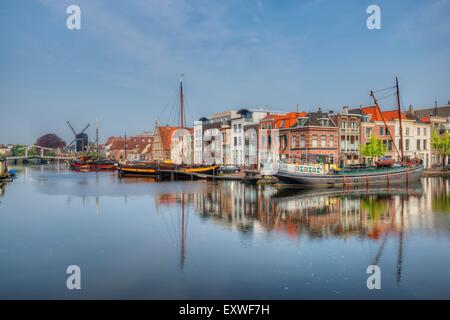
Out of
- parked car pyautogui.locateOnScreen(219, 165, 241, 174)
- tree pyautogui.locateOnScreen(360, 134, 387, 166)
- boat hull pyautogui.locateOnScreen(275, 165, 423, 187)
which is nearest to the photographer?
boat hull pyautogui.locateOnScreen(275, 165, 423, 187)

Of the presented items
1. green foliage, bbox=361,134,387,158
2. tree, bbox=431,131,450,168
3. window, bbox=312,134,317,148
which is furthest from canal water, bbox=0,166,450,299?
tree, bbox=431,131,450,168

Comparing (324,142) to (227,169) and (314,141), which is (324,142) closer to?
(314,141)

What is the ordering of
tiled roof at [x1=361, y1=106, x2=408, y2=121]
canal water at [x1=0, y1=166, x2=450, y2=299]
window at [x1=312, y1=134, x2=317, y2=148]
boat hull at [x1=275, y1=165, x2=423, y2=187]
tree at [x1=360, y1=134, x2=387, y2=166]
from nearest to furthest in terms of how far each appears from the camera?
canal water at [x1=0, y1=166, x2=450, y2=299]
boat hull at [x1=275, y1=165, x2=423, y2=187]
window at [x1=312, y1=134, x2=317, y2=148]
tree at [x1=360, y1=134, x2=387, y2=166]
tiled roof at [x1=361, y1=106, x2=408, y2=121]

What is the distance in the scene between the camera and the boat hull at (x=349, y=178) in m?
45.5

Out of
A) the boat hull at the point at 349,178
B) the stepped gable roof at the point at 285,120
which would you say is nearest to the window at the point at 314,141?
the stepped gable roof at the point at 285,120

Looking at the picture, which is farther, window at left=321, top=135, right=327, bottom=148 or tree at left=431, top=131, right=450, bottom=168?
tree at left=431, top=131, right=450, bottom=168

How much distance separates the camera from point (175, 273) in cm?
1404

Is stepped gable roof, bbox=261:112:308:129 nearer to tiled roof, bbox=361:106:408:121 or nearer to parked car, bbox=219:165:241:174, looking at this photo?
parked car, bbox=219:165:241:174

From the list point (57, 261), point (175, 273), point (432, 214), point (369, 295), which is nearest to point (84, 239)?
point (57, 261)

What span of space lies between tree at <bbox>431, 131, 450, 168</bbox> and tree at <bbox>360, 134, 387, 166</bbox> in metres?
15.1

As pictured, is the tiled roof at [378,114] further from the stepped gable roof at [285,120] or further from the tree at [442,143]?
the stepped gable roof at [285,120]

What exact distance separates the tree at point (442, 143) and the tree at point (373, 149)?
1505cm

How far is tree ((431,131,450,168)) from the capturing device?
70.9m

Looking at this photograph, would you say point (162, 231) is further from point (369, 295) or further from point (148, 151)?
point (148, 151)
